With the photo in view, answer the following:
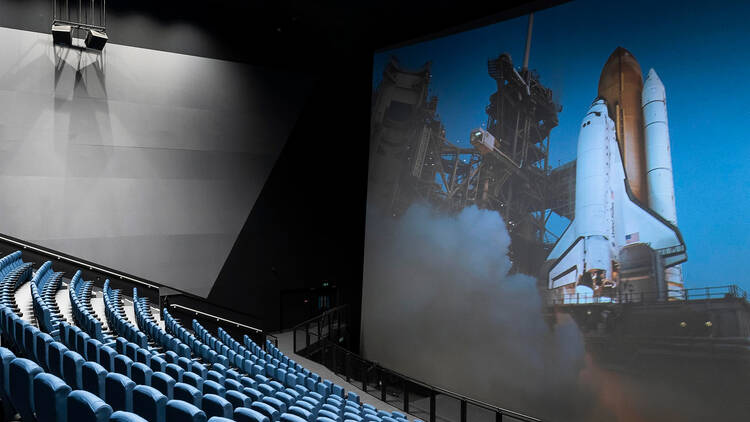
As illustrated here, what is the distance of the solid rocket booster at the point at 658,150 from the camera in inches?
246

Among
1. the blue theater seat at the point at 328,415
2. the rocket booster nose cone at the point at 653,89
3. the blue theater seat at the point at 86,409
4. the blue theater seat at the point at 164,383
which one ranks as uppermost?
the rocket booster nose cone at the point at 653,89

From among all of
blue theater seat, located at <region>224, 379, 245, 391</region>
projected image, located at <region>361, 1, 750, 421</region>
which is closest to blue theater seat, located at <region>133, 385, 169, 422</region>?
blue theater seat, located at <region>224, 379, 245, 391</region>

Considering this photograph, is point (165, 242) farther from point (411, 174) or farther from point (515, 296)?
point (515, 296)

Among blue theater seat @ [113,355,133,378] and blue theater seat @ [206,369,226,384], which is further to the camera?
blue theater seat @ [206,369,226,384]

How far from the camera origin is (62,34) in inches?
322

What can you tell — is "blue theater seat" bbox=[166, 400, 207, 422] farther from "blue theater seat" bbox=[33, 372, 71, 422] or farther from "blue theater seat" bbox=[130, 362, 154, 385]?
"blue theater seat" bbox=[130, 362, 154, 385]

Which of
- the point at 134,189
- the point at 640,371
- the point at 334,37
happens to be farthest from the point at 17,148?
the point at 640,371

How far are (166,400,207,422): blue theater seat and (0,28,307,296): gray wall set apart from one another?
766 cm

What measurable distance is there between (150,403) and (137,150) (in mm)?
7886

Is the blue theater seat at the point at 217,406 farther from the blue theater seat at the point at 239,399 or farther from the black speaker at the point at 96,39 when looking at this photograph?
the black speaker at the point at 96,39

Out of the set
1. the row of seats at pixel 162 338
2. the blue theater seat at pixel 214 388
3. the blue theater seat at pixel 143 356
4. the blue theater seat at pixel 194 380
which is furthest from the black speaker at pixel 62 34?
the blue theater seat at pixel 214 388

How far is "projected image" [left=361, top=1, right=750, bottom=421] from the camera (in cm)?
586

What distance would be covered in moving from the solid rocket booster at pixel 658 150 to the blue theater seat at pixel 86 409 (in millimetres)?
6005

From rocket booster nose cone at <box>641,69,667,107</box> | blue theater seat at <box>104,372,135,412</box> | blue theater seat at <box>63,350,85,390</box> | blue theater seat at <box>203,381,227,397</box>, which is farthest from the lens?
rocket booster nose cone at <box>641,69,667,107</box>
